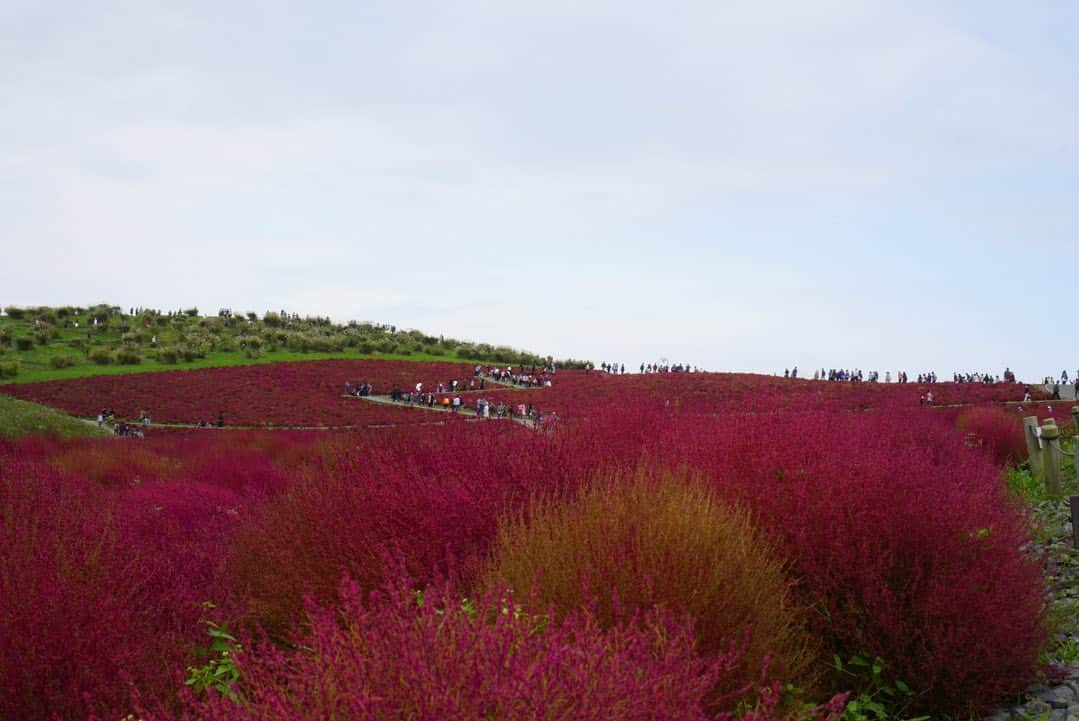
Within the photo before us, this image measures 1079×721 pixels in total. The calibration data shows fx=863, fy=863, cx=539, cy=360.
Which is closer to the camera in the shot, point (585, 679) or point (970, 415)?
point (585, 679)

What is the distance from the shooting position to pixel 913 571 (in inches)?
208

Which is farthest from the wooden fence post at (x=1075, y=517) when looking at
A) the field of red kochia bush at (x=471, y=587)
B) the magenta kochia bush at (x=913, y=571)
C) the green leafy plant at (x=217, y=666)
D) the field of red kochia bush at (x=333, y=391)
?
the field of red kochia bush at (x=333, y=391)

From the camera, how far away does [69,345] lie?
4694cm

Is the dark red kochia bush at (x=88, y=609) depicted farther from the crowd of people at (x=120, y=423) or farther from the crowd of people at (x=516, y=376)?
the crowd of people at (x=516, y=376)

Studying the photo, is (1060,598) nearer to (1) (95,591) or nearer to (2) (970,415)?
(1) (95,591)

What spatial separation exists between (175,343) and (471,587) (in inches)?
1916

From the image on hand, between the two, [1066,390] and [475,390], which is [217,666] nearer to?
[475,390]

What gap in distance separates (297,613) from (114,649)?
1369 mm

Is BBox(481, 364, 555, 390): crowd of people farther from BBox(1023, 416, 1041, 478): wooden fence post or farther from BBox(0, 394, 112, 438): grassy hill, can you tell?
BBox(1023, 416, 1041, 478): wooden fence post

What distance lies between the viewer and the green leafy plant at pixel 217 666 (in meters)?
4.42

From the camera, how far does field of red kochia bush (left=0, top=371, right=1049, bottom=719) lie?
2.66 meters

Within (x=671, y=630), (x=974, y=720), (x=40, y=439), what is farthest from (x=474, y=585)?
(x=40, y=439)

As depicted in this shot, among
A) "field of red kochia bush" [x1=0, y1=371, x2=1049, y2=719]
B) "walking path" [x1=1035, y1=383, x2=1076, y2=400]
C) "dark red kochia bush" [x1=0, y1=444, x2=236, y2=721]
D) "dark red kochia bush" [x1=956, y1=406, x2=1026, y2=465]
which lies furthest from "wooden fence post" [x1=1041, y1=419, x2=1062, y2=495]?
"walking path" [x1=1035, y1=383, x2=1076, y2=400]

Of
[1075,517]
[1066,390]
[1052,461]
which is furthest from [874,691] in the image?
[1066,390]
